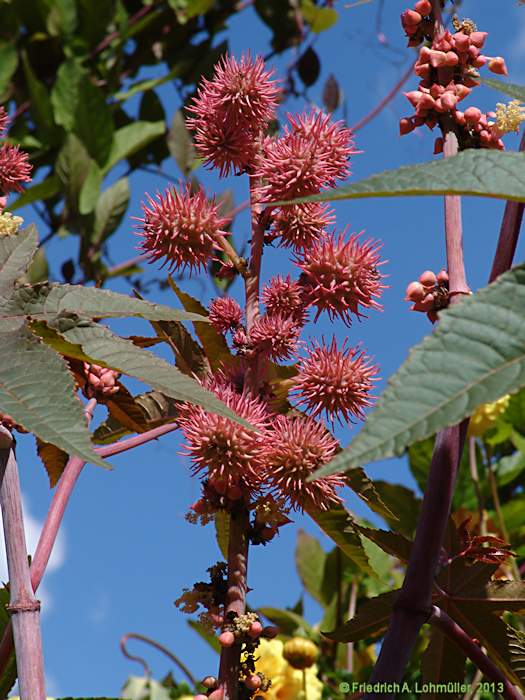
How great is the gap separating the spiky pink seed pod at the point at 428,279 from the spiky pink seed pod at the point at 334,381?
73mm

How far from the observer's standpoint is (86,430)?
0.50m

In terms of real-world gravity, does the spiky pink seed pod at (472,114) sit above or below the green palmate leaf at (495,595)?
above

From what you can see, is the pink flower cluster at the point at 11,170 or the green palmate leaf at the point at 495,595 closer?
the green palmate leaf at the point at 495,595

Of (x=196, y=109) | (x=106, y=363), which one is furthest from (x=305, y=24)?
(x=106, y=363)

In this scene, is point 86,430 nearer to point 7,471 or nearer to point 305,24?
point 7,471

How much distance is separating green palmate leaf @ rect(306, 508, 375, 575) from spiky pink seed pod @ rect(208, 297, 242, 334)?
0.52 ft

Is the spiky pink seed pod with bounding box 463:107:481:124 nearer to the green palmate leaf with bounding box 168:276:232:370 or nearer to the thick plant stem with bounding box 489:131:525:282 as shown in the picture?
the thick plant stem with bounding box 489:131:525:282

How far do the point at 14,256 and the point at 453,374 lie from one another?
17.2 inches

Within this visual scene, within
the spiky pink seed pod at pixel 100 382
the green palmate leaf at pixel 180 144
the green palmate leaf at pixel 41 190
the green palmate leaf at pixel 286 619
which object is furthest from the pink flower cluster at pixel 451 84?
the green palmate leaf at pixel 180 144

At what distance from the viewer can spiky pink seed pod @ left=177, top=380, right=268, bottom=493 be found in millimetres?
663

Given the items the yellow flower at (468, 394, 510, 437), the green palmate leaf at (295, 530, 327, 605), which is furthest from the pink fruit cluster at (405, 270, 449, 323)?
the green palmate leaf at (295, 530, 327, 605)

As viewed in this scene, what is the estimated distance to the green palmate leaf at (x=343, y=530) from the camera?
0.75m

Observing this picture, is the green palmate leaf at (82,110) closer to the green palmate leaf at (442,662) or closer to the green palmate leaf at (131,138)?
the green palmate leaf at (131,138)

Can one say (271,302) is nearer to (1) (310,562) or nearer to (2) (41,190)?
(1) (310,562)
